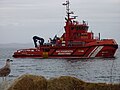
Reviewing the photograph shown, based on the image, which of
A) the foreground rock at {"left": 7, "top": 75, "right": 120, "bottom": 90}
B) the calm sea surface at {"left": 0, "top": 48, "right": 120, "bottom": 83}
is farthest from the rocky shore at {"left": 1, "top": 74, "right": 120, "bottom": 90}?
the calm sea surface at {"left": 0, "top": 48, "right": 120, "bottom": 83}

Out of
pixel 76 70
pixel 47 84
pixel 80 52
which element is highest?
pixel 47 84

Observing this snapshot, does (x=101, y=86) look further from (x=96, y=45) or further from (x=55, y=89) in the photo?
(x=96, y=45)

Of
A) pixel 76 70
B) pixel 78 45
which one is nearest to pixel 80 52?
pixel 78 45

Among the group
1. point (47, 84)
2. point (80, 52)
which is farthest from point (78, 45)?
point (47, 84)

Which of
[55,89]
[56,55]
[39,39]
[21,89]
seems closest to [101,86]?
[55,89]

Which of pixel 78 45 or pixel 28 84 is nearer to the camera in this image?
pixel 28 84

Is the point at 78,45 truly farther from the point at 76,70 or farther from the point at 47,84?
the point at 47,84

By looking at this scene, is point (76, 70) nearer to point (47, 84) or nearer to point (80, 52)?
point (80, 52)

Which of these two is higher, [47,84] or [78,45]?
[47,84]

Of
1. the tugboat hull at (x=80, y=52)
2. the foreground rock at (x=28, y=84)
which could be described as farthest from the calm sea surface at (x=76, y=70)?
the foreground rock at (x=28, y=84)

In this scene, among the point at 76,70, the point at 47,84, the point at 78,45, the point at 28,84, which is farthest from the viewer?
the point at 78,45

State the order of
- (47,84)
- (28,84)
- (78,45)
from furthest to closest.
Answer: (78,45), (47,84), (28,84)

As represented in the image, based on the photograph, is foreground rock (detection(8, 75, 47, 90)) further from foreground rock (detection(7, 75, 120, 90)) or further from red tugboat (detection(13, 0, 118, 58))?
red tugboat (detection(13, 0, 118, 58))

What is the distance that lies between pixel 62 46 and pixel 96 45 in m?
5.95
